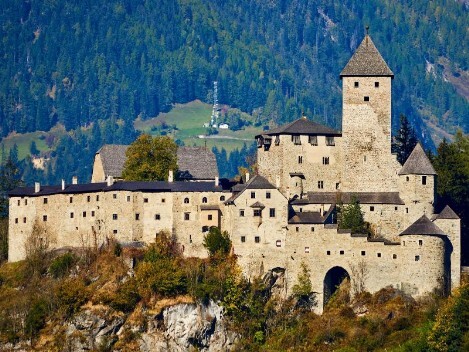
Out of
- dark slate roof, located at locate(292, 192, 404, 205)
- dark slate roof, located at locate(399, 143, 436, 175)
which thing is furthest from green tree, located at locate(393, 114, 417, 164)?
dark slate roof, located at locate(399, 143, 436, 175)

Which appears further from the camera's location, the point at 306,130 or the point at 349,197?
the point at 306,130

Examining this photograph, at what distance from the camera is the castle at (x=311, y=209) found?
287 feet

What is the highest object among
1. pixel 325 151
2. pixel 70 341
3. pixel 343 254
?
pixel 325 151

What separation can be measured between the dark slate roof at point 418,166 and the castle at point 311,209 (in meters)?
0.06

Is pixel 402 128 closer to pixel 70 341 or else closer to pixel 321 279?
pixel 321 279

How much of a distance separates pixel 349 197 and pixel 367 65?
942 centimetres

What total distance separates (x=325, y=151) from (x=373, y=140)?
10.6 feet

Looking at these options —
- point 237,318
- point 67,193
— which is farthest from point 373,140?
point 67,193

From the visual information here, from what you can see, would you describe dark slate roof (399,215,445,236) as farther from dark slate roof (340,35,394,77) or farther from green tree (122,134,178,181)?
green tree (122,134,178,181)

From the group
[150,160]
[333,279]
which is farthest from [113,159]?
[333,279]

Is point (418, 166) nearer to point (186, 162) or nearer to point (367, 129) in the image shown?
point (367, 129)

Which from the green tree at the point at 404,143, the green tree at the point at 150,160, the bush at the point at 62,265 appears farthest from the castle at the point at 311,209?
the green tree at the point at 404,143

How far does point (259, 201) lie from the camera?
89688 mm

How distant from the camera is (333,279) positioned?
296 ft
